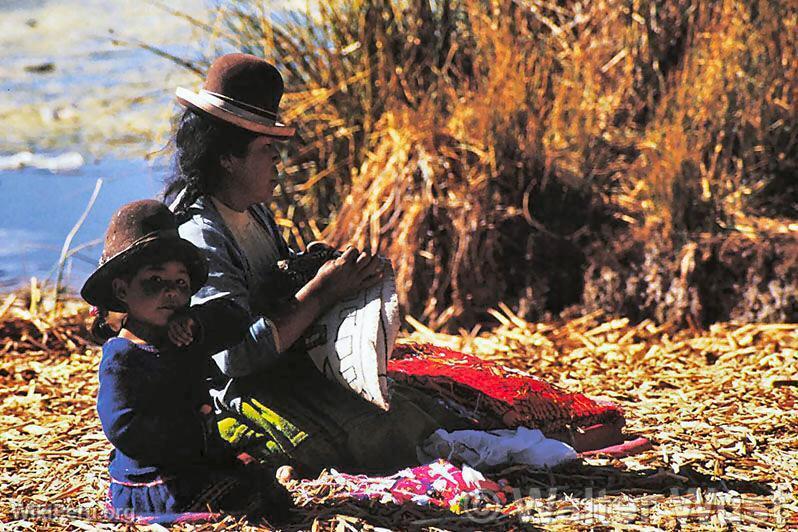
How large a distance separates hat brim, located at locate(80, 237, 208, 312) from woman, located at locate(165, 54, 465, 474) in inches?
12.5

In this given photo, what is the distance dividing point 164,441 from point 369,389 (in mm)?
651

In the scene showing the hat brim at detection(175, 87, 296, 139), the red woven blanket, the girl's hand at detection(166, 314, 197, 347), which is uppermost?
the hat brim at detection(175, 87, 296, 139)

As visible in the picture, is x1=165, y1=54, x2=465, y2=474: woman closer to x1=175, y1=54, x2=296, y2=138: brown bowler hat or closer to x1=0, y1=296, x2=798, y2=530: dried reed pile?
x1=175, y1=54, x2=296, y2=138: brown bowler hat

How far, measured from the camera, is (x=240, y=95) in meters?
3.28

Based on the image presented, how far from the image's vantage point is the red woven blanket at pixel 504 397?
12.1 ft

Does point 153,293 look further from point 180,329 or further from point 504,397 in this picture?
point 504,397

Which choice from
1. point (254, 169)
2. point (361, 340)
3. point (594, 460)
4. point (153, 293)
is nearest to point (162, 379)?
point (153, 293)

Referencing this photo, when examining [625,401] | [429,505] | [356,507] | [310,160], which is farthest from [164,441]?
[310,160]

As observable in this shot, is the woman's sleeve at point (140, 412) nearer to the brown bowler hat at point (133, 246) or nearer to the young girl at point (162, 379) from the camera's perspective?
the young girl at point (162, 379)

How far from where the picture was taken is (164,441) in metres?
2.82

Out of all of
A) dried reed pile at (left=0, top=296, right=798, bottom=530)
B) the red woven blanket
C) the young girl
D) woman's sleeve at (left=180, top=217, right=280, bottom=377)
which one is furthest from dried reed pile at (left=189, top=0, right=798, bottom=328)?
the young girl

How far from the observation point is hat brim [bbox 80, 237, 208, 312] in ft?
9.05

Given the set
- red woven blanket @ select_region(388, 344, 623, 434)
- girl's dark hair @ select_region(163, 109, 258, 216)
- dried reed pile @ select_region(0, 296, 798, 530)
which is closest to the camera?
dried reed pile @ select_region(0, 296, 798, 530)

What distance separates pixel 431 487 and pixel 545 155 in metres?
3.11
